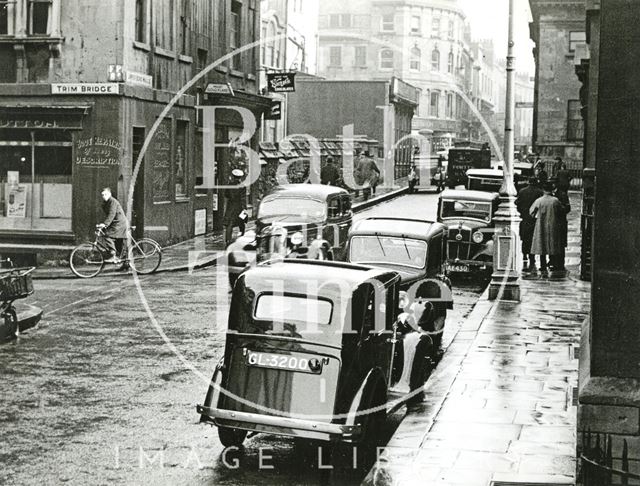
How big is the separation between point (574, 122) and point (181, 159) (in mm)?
37115

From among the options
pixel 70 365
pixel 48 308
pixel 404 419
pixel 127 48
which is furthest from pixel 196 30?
pixel 404 419

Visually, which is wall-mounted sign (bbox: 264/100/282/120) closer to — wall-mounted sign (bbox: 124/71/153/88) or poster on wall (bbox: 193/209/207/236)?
poster on wall (bbox: 193/209/207/236)

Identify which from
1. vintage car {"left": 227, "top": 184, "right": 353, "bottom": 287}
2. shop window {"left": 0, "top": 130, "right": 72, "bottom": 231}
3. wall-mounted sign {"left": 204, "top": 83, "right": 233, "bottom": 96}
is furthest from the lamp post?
wall-mounted sign {"left": 204, "top": 83, "right": 233, "bottom": 96}

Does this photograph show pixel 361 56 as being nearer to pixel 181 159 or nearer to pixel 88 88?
pixel 181 159

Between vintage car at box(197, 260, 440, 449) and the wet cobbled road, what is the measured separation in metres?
0.43

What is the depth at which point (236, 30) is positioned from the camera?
35000mm

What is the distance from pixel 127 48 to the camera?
2447 centimetres

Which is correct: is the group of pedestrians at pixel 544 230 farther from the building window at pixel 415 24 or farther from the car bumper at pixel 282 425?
the building window at pixel 415 24

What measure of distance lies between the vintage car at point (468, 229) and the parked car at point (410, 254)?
599 centimetres

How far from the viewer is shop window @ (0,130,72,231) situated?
955 inches

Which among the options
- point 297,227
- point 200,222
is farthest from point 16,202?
point 297,227

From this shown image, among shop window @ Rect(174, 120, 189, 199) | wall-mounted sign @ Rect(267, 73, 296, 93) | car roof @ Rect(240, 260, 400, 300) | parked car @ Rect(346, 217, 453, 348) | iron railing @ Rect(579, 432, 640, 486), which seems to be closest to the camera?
iron railing @ Rect(579, 432, 640, 486)

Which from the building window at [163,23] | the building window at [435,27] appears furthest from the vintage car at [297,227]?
the building window at [435,27]

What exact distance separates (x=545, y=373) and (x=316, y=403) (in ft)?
14.7
